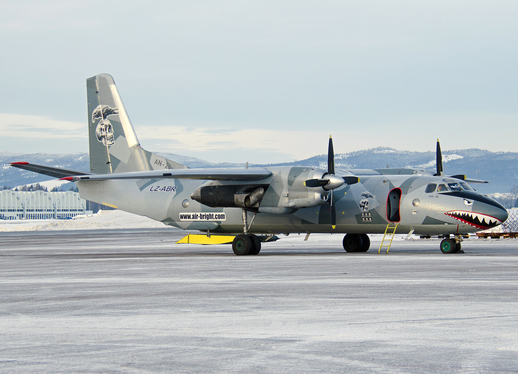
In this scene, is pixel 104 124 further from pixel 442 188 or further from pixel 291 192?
pixel 442 188

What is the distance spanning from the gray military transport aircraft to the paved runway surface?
27.3 ft

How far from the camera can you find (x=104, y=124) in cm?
3209

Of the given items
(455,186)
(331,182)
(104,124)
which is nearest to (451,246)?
(455,186)

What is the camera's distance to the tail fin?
3153 centimetres

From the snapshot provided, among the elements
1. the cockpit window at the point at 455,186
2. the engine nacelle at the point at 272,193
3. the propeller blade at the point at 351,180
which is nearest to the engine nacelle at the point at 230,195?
the engine nacelle at the point at 272,193

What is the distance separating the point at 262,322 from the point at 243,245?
662 inches

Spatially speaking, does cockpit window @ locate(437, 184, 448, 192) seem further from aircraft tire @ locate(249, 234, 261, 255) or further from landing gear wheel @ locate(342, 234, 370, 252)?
aircraft tire @ locate(249, 234, 261, 255)

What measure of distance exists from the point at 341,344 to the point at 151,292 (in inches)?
251

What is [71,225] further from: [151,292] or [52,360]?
[52,360]

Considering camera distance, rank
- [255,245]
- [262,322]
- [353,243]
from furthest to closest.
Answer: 1. [353,243]
2. [255,245]
3. [262,322]

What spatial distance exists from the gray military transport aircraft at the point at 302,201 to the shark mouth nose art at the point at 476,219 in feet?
0.12

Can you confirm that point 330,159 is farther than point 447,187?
Yes

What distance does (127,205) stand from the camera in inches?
1176

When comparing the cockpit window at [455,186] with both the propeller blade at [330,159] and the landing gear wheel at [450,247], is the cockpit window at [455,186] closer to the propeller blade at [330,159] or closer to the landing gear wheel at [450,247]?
the landing gear wheel at [450,247]
